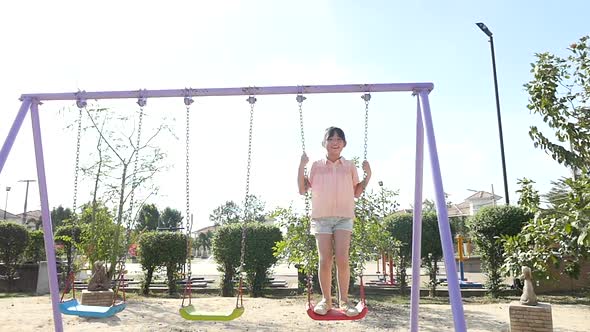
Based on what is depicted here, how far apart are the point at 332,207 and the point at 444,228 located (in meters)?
1.13

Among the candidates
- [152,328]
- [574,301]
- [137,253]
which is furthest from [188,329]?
[574,301]

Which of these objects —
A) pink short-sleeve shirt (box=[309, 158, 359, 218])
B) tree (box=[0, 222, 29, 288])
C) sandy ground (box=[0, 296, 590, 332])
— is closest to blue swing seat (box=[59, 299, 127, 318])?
pink short-sleeve shirt (box=[309, 158, 359, 218])

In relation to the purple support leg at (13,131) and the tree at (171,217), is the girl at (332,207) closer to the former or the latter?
the purple support leg at (13,131)

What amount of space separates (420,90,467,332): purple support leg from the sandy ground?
4.64 meters

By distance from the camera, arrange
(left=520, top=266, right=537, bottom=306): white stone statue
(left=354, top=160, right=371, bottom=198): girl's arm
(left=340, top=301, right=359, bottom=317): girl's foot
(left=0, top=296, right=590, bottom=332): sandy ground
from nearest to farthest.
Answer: (left=340, top=301, right=359, bottom=317): girl's foot, (left=354, top=160, right=371, bottom=198): girl's arm, (left=520, top=266, right=537, bottom=306): white stone statue, (left=0, top=296, right=590, bottom=332): sandy ground

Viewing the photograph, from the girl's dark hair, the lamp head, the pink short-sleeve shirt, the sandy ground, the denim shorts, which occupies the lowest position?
the sandy ground

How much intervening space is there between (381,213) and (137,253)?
7.86 meters

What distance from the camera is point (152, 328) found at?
821 centimetres

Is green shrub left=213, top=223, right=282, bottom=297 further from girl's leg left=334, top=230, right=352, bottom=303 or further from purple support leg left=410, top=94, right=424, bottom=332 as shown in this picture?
girl's leg left=334, top=230, right=352, bottom=303

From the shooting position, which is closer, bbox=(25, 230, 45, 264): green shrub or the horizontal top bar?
the horizontal top bar

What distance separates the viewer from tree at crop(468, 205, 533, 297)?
1309 cm

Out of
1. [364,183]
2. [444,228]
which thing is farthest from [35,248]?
[444,228]

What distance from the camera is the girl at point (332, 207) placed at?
15.1ft

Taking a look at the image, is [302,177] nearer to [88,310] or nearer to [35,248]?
[88,310]
